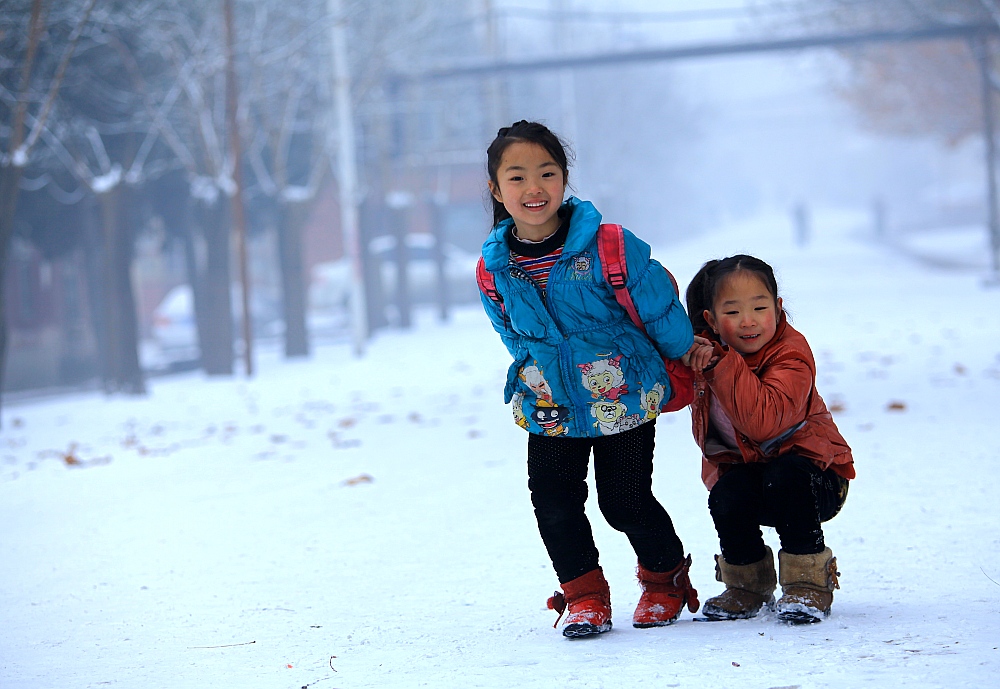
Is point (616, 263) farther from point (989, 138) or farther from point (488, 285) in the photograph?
point (989, 138)

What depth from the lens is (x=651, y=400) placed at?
→ 3381 millimetres

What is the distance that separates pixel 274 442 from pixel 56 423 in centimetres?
429

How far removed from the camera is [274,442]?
9180 mm

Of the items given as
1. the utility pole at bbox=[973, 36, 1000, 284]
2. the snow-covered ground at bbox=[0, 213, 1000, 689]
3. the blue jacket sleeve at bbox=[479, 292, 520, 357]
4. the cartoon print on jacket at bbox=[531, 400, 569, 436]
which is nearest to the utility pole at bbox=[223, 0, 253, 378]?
the snow-covered ground at bbox=[0, 213, 1000, 689]

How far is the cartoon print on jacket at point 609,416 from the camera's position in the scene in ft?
10.9

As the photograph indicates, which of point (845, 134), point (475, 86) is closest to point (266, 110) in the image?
point (475, 86)

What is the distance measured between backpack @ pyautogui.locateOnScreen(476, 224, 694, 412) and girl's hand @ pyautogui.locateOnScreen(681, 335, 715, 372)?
8cm

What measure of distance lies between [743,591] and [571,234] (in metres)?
1.16

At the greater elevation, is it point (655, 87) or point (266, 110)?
point (655, 87)

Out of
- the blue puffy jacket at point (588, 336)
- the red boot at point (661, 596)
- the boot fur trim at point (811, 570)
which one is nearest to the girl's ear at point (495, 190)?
the blue puffy jacket at point (588, 336)

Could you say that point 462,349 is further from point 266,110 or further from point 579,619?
point 579,619

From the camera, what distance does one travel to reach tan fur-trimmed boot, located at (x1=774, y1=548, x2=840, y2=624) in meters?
3.29

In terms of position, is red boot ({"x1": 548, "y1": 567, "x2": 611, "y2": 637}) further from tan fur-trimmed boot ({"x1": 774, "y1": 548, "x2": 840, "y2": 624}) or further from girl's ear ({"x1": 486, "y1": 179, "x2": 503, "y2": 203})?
girl's ear ({"x1": 486, "y1": 179, "x2": 503, "y2": 203})

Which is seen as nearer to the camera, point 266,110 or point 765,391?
point 765,391
